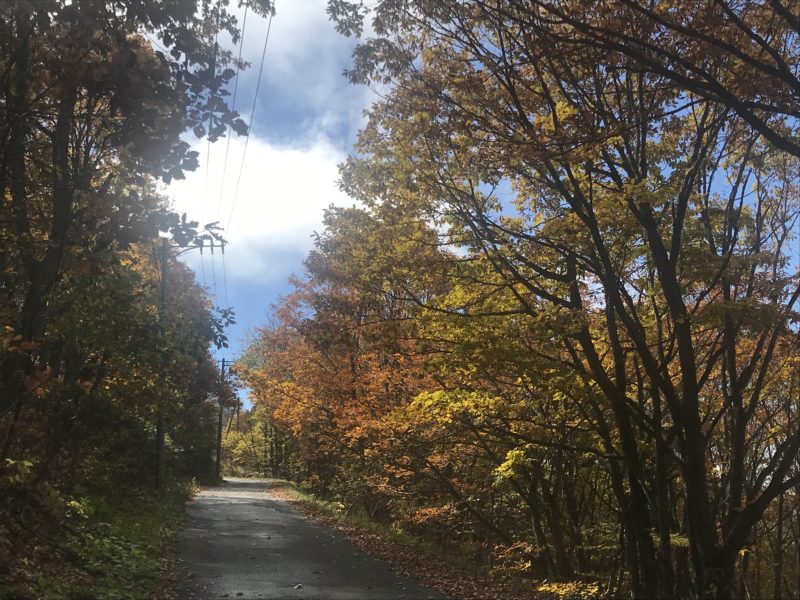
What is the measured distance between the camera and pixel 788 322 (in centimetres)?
676

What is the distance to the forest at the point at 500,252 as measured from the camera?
5.09 m

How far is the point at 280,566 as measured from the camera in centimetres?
963

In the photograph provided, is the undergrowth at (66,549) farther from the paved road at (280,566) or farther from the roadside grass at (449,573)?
the roadside grass at (449,573)

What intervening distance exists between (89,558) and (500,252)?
706cm

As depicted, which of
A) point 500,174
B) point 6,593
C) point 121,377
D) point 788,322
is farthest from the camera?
point 121,377

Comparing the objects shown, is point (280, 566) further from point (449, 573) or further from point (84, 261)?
point (84, 261)

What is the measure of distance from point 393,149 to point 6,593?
21.3ft

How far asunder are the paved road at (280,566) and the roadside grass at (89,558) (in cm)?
56

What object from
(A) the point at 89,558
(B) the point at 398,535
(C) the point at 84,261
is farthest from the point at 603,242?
(B) the point at 398,535

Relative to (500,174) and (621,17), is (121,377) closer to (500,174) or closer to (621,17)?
(500,174)

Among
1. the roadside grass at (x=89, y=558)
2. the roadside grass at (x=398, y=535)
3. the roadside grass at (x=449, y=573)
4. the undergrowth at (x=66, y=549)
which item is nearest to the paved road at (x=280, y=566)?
the roadside grass at (x=449, y=573)

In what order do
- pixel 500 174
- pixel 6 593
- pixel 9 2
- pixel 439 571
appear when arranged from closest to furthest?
pixel 9 2, pixel 6 593, pixel 500 174, pixel 439 571

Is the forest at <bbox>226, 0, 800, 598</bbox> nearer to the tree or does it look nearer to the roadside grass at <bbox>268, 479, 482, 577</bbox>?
the tree

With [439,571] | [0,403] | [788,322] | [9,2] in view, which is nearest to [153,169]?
[9,2]
